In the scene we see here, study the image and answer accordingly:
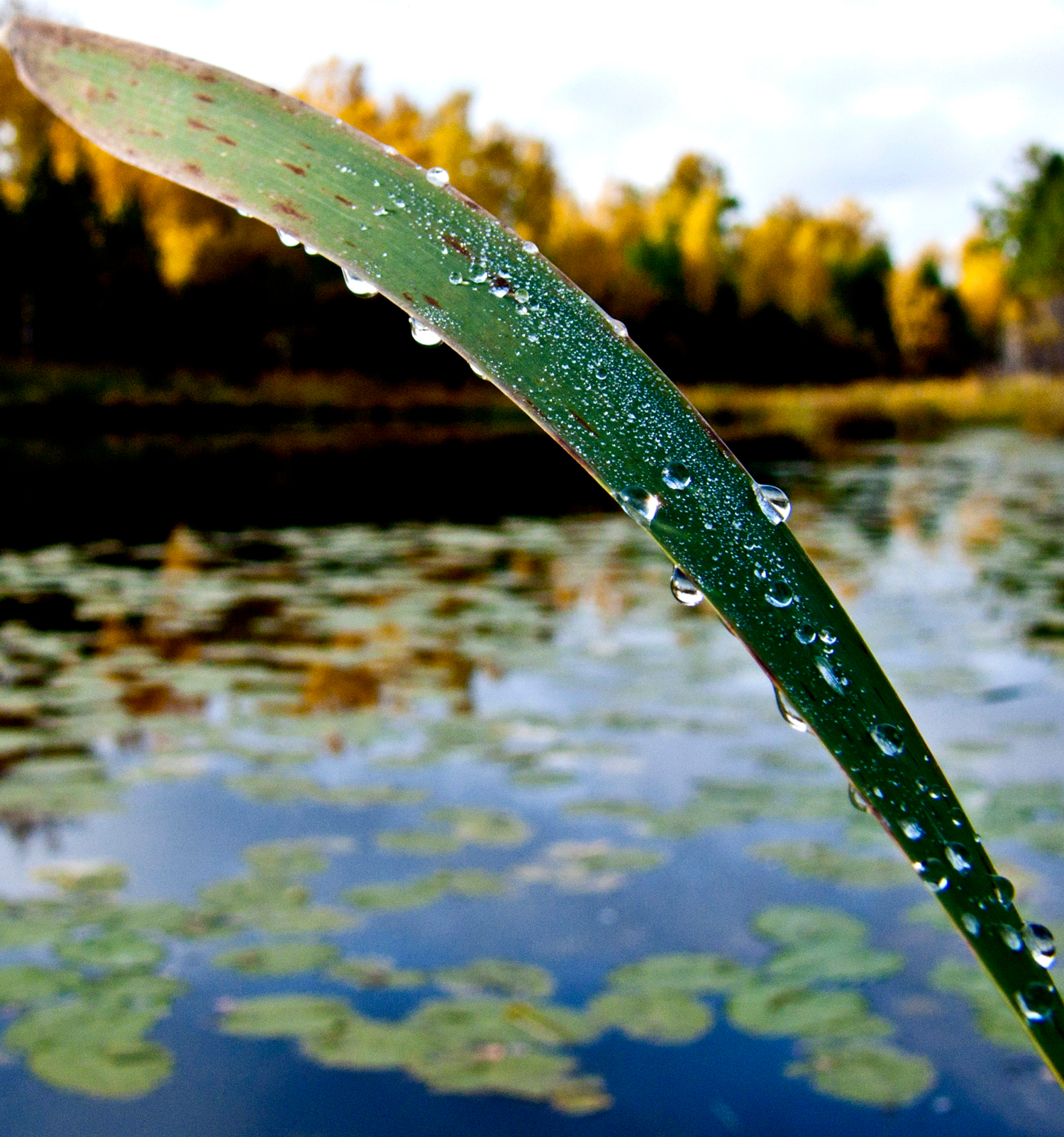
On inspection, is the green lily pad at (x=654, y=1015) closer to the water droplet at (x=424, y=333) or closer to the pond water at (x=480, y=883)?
the pond water at (x=480, y=883)

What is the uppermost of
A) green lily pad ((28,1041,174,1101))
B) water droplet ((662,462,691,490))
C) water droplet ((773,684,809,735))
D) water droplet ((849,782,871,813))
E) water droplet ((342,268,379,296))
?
water droplet ((342,268,379,296))

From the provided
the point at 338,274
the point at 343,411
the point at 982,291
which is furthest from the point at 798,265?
the point at 338,274

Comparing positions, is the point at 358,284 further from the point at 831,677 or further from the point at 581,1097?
the point at 581,1097

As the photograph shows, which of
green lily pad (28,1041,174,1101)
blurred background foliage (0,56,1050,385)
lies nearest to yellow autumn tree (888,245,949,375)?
blurred background foliage (0,56,1050,385)

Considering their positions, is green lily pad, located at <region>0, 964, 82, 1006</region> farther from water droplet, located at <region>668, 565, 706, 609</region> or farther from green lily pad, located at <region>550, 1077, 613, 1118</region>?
water droplet, located at <region>668, 565, 706, 609</region>

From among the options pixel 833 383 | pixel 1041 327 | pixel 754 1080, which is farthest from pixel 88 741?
pixel 1041 327

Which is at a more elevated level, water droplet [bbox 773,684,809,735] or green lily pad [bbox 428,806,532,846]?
water droplet [bbox 773,684,809,735]
